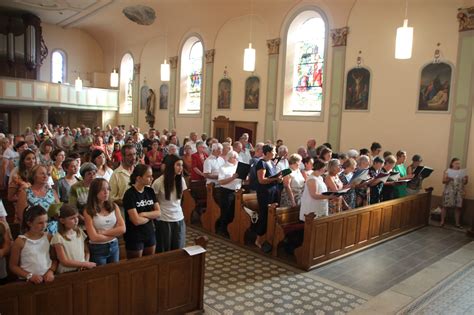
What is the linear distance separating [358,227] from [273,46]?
7.69 metres

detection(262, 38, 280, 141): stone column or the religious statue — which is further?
the religious statue

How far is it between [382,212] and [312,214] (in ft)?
7.40

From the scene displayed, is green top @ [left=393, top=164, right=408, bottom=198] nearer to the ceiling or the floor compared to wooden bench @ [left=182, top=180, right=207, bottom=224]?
nearer to the ceiling

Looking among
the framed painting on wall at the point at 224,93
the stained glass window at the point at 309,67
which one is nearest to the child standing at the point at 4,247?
the stained glass window at the point at 309,67

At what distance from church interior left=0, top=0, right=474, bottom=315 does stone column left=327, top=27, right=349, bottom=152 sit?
0.14 feet

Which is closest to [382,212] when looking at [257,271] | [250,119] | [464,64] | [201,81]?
[257,271]

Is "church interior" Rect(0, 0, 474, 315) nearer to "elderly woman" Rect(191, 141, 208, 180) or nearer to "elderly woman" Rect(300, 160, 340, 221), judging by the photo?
"elderly woman" Rect(300, 160, 340, 221)

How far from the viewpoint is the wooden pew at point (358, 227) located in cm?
541

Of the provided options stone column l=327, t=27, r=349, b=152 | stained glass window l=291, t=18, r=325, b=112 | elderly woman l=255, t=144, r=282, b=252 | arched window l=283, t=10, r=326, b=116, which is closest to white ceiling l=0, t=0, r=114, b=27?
arched window l=283, t=10, r=326, b=116

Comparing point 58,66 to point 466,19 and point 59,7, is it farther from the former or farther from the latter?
point 466,19

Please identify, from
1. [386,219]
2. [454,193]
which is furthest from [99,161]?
[454,193]

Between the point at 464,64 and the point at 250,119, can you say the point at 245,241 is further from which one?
the point at 250,119

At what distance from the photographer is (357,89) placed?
1025cm

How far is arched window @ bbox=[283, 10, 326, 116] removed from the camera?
11586 mm
